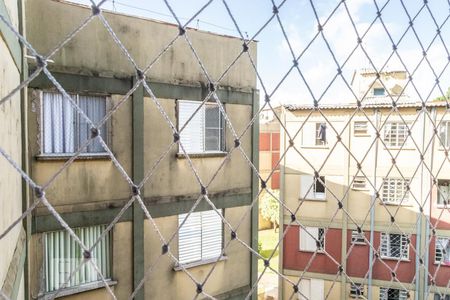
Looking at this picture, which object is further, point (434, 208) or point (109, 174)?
point (434, 208)

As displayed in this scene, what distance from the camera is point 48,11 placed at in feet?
7.67

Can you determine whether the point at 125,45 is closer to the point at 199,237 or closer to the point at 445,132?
the point at 199,237

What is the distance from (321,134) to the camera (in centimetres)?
612

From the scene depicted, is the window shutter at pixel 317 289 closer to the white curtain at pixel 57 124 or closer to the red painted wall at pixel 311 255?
the red painted wall at pixel 311 255

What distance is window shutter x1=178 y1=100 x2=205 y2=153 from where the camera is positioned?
2939 millimetres

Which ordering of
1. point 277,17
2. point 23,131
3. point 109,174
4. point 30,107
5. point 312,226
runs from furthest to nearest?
1. point 312,226
2. point 109,174
3. point 30,107
4. point 23,131
5. point 277,17

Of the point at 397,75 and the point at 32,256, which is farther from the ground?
the point at 397,75

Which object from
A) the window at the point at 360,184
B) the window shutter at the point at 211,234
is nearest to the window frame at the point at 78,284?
the window shutter at the point at 211,234

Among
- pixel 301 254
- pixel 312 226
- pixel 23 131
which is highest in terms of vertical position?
pixel 23 131

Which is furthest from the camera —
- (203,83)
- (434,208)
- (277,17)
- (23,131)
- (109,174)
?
(434,208)

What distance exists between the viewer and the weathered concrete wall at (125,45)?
2.34 metres

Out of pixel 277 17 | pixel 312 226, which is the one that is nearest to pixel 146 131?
pixel 277 17

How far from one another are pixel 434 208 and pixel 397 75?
88.9 inches

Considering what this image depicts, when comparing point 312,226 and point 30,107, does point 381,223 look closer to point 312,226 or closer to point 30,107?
point 312,226
